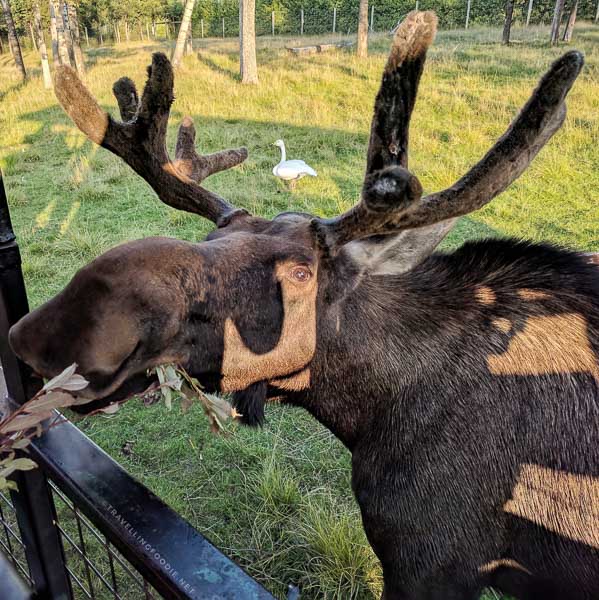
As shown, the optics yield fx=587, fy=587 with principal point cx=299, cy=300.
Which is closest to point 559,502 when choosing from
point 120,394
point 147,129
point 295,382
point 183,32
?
point 295,382

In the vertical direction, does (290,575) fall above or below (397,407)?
below

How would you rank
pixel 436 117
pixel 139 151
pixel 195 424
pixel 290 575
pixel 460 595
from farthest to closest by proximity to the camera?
pixel 436 117 < pixel 195 424 < pixel 290 575 < pixel 139 151 < pixel 460 595

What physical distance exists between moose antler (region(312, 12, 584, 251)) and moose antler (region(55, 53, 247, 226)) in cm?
59

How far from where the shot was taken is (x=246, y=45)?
14.8 metres

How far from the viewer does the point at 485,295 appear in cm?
225

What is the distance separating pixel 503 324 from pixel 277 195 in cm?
618

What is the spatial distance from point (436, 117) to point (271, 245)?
10.3 meters

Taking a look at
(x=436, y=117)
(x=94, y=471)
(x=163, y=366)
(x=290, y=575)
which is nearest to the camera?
(x=94, y=471)

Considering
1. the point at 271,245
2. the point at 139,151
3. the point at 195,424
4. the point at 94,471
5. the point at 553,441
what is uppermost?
the point at 139,151

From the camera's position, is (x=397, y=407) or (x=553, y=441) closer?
(x=553, y=441)

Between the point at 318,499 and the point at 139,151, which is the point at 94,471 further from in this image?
the point at 318,499

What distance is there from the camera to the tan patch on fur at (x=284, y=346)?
1917 millimetres

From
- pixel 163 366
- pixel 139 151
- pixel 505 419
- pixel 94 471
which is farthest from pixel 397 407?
pixel 139 151

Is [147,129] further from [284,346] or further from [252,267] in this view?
[284,346]
